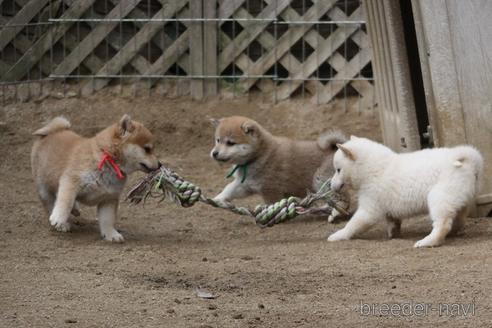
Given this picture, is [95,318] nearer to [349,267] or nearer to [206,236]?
[349,267]

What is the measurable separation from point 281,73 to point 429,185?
4103 mm

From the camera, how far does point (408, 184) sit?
20.7ft

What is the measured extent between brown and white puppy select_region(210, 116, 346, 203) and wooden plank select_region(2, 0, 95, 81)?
266 cm

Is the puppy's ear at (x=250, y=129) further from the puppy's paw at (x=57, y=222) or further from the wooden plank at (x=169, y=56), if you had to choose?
the wooden plank at (x=169, y=56)

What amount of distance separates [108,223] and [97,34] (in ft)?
11.7

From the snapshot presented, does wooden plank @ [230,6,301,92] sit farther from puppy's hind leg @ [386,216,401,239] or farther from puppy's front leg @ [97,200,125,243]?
puppy's hind leg @ [386,216,401,239]

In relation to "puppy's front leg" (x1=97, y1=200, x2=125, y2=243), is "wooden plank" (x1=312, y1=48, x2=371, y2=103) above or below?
above

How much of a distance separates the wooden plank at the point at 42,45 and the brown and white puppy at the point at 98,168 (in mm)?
3115

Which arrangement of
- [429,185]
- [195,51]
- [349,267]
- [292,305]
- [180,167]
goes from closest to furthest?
[292,305] < [349,267] < [429,185] < [180,167] < [195,51]

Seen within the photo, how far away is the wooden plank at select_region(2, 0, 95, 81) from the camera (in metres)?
10.0

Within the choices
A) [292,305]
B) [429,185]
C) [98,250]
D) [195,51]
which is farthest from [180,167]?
[292,305]

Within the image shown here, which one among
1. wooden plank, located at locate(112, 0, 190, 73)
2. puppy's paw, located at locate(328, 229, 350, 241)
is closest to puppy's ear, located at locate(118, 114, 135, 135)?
puppy's paw, located at locate(328, 229, 350, 241)

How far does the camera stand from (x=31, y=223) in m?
7.37

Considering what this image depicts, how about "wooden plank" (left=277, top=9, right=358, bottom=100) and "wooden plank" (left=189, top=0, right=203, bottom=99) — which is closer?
"wooden plank" (left=277, top=9, right=358, bottom=100)
